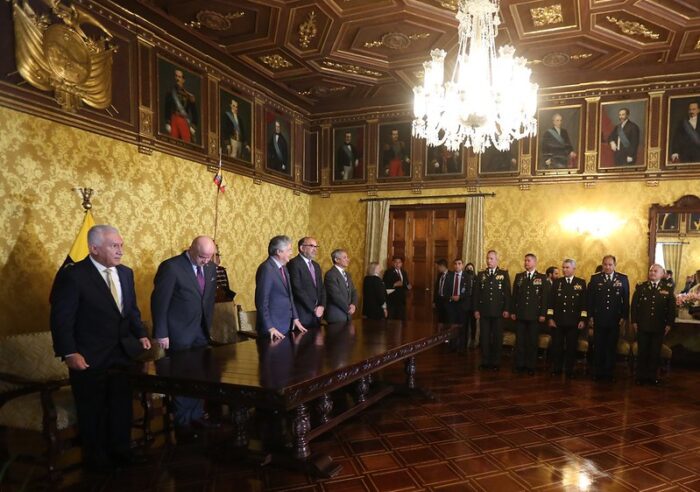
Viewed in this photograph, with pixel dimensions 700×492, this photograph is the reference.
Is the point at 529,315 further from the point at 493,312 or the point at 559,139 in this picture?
the point at 559,139

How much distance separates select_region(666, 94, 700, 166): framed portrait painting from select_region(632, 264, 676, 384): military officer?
10.4 feet

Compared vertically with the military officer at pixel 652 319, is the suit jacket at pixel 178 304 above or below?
above

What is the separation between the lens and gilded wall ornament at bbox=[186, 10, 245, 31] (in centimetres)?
693

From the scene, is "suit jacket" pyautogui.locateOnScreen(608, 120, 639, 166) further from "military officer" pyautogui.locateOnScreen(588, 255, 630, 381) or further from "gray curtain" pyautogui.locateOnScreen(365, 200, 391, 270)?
"gray curtain" pyautogui.locateOnScreen(365, 200, 391, 270)

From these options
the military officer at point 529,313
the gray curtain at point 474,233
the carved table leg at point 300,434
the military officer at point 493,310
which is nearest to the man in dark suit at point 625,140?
the gray curtain at point 474,233

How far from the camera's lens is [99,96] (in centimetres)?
621

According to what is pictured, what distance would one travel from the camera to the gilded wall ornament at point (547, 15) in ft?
22.3

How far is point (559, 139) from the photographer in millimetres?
9453

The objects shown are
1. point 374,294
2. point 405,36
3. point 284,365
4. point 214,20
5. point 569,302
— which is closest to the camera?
point 284,365

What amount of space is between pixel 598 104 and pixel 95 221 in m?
8.74

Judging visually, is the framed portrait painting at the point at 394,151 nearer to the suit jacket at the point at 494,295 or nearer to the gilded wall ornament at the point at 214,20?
the suit jacket at the point at 494,295

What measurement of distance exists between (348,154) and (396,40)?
349cm

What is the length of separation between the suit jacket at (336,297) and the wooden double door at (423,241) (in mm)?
4577

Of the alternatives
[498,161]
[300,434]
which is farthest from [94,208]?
[498,161]
